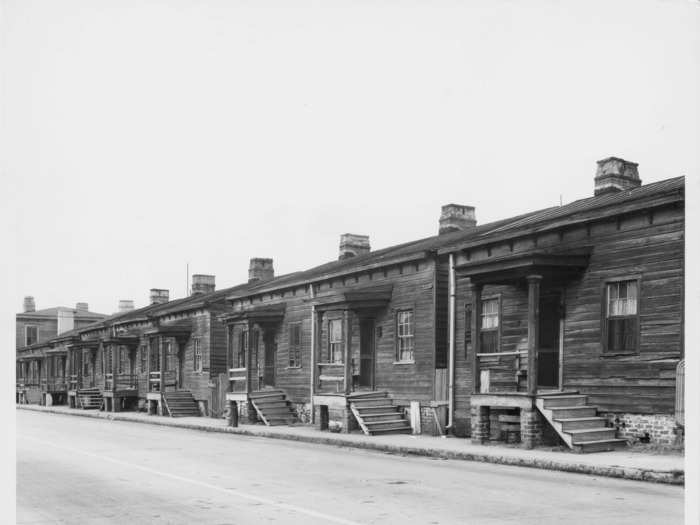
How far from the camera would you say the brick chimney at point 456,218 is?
1272 inches

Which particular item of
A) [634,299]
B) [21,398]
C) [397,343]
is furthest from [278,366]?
[21,398]

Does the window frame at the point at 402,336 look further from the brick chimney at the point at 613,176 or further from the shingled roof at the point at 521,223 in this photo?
the brick chimney at the point at 613,176

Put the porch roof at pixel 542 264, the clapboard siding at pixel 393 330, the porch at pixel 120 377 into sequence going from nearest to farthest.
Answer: the porch roof at pixel 542 264, the clapboard siding at pixel 393 330, the porch at pixel 120 377

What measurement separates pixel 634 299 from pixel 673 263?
4.24 ft

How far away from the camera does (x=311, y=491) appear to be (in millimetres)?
11984

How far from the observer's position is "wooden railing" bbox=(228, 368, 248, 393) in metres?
32.7

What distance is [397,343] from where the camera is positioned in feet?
86.2

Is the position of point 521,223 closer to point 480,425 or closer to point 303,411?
point 480,425

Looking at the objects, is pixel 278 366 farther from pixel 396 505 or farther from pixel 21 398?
pixel 21 398

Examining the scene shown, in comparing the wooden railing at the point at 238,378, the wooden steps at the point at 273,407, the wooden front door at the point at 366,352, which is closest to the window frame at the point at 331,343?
the wooden front door at the point at 366,352

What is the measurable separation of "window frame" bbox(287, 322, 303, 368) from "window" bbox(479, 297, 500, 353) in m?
10.8

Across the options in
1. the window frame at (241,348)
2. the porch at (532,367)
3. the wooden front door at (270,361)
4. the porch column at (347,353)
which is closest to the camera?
the porch at (532,367)

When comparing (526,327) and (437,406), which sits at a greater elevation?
(526,327)

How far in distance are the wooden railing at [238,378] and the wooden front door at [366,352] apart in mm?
5668
